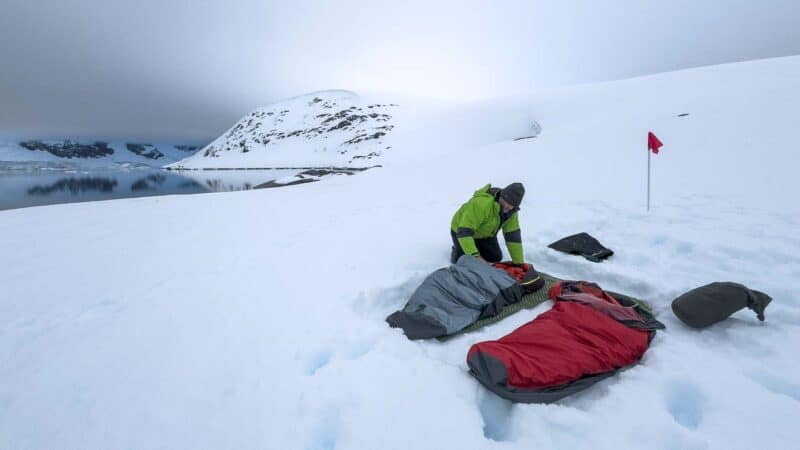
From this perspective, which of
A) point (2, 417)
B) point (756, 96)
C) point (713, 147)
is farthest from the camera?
point (756, 96)

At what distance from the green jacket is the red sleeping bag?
4.39ft

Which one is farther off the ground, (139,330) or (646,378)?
(139,330)

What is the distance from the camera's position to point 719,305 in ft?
8.53

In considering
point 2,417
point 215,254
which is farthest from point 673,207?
point 2,417

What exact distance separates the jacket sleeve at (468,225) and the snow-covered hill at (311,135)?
4514cm

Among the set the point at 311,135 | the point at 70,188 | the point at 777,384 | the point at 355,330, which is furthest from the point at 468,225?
the point at 311,135

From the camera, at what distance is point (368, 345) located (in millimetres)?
2684

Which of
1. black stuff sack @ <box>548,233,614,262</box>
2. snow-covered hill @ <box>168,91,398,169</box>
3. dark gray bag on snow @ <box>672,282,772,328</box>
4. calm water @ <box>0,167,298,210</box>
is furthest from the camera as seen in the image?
snow-covered hill @ <box>168,91,398,169</box>

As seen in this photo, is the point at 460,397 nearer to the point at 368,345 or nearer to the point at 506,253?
the point at 368,345

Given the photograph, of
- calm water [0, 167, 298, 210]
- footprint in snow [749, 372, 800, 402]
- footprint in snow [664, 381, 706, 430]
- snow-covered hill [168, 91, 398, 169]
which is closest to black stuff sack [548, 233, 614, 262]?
footprint in snow [749, 372, 800, 402]

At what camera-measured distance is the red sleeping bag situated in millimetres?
2096

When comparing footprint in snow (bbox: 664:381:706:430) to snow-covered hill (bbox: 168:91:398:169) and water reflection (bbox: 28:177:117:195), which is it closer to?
water reflection (bbox: 28:177:117:195)

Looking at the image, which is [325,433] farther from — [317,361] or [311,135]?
[311,135]

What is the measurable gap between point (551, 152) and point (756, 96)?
737 centimetres
